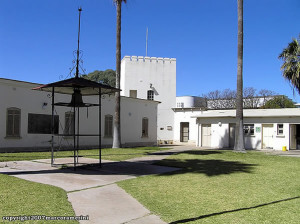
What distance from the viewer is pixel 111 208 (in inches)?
228

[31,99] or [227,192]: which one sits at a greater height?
[31,99]

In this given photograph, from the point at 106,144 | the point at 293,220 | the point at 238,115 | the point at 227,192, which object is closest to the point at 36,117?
the point at 106,144

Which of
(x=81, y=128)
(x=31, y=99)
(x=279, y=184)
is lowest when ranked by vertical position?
(x=279, y=184)

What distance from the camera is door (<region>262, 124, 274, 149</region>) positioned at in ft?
80.8

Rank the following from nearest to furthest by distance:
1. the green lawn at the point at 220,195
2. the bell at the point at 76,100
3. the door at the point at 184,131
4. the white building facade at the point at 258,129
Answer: the green lawn at the point at 220,195, the bell at the point at 76,100, the white building facade at the point at 258,129, the door at the point at 184,131

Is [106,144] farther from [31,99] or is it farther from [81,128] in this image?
[31,99]

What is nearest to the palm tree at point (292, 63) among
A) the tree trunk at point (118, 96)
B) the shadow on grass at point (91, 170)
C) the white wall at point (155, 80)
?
the tree trunk at point (118, 96)

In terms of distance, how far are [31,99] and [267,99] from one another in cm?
3363

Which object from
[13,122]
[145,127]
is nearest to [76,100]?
[13,122]

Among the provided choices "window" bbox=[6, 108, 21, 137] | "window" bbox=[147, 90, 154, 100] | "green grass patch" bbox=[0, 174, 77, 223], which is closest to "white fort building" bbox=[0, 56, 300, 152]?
"window" bbox=[6, 108, 21, 137]

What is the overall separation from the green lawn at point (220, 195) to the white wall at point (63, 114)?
5378 mm

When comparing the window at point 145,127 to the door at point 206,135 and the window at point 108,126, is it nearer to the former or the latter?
the window at point 108,126

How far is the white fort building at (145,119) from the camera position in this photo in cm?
1830

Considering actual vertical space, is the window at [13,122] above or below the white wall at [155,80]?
below
